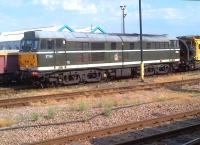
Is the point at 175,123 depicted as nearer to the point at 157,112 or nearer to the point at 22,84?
the point at 157,112

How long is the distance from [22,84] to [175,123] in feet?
54.5

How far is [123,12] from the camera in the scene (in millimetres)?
55844

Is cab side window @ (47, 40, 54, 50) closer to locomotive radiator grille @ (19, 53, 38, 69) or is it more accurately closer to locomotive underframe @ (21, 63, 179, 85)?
locomotive radiator grille @ (19, 53, 38, 69)

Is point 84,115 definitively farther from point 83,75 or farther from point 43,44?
point 83,75

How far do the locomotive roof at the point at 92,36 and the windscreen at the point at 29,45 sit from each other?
32cm

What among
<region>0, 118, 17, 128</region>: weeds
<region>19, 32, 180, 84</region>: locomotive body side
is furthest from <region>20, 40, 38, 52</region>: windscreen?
<region>0, 118, 17, 128</region>: weeds

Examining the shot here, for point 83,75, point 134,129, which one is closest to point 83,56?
point 83,75

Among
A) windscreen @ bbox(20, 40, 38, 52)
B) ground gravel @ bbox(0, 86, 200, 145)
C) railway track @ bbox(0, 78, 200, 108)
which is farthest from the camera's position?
windscreen @ bbox(20, 40, 38, 52)

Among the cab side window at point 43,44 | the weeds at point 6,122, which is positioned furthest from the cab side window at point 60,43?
the weeds at point 6,122

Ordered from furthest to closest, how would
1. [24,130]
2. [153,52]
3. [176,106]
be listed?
[153,52] < [176,106] < [24,130]

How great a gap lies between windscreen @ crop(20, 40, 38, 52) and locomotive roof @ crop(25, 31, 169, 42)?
32cm

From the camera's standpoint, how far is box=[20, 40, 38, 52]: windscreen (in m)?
24.9

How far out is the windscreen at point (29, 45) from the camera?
81.6ft

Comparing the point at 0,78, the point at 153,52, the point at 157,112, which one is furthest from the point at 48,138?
the point at 153,52
